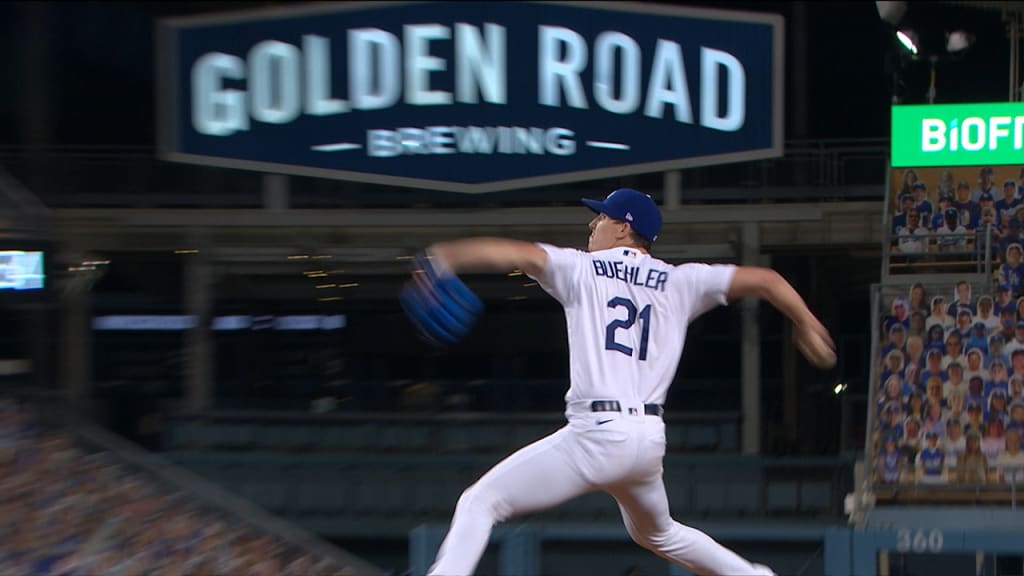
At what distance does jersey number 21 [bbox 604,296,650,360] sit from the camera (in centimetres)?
379

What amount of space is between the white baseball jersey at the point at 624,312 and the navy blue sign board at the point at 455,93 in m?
10.0

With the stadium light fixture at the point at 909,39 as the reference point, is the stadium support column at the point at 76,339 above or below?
below

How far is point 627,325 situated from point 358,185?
42.4 ft

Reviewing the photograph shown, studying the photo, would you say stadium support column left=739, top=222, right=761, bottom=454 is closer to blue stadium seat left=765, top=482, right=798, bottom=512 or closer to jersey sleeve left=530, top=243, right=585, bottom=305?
blue stadium seat left=765, top=482, right=798, bottom=512

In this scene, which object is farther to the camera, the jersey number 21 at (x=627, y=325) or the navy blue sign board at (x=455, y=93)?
the navy blue sign board at (x=455, y=93)

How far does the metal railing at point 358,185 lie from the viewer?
15922 mm

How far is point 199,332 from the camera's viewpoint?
16125 millimetres

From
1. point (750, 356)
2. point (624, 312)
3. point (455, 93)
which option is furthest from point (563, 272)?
point (750, 356)

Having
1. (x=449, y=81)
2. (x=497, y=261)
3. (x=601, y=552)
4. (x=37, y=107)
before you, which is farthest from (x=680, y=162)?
(x=497, y=261)

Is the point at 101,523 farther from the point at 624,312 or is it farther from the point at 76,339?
the point at 76,339

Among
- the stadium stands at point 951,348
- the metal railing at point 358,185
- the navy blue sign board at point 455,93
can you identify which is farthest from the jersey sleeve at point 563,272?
the metal railing at point 358,185

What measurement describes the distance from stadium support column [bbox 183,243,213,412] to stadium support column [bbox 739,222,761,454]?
6.65m

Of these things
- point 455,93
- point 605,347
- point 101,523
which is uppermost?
point 455,93

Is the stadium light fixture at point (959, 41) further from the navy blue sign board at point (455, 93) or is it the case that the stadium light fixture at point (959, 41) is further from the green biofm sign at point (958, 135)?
the navy blue sign board at point (455, 93)
